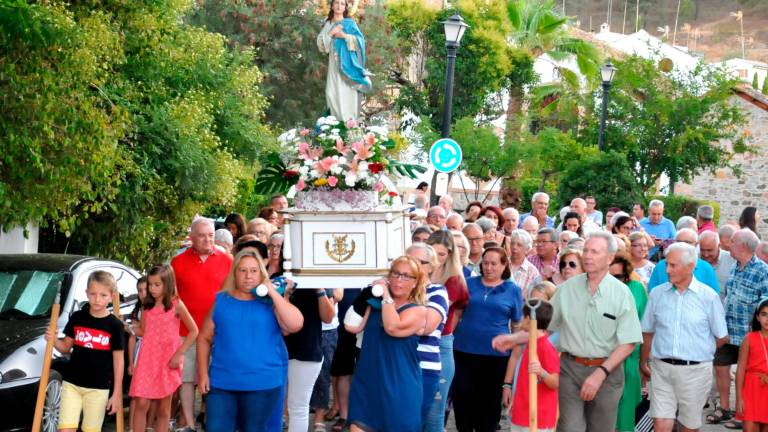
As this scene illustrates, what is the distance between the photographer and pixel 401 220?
A: 10398 millimetres

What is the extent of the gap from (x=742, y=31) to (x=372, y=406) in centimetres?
11550

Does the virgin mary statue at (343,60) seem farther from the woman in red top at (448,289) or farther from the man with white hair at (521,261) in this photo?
the man with white hair at (521,261)

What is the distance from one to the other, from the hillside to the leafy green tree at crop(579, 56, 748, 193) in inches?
3154

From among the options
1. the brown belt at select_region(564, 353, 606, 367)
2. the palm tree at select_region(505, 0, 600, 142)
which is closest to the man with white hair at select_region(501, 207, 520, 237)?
the brown belt at select_region(564, 353, 606, 367)

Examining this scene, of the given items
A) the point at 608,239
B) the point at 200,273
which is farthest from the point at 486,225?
the point at 608,239

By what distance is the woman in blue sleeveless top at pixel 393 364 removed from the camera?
27.1 feet

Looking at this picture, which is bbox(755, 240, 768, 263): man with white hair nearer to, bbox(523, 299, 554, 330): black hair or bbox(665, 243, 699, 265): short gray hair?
bbox(665, 243, 699, 265): short gray hair

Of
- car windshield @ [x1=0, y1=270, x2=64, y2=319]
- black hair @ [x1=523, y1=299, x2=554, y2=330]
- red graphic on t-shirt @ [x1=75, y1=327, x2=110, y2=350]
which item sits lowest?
red graphic on t-shirt @ [x1=75, y1=327, x2=110, y2=350]

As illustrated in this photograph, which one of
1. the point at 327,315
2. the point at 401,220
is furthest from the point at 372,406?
the point at 401,220

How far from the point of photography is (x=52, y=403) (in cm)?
1035

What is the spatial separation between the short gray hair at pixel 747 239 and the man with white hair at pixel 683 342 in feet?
8.69

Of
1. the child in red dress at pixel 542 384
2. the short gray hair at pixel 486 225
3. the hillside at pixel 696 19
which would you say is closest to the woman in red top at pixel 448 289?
the child in red dress at pixel 542 384

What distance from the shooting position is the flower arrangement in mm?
9328

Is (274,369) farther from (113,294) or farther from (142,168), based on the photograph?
(142,168)
